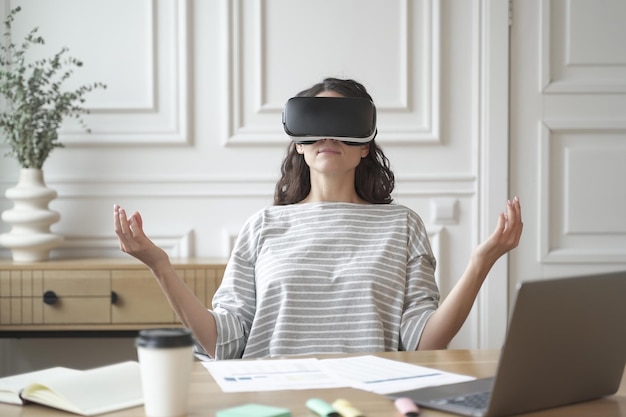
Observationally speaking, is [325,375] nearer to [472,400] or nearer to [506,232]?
[472,400]

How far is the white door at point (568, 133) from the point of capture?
312 cm

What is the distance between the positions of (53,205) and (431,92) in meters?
1.40

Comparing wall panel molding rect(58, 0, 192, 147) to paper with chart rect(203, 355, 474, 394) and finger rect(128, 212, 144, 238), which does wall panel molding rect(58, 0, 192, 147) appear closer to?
finger rect(128, 212, 144, 238)

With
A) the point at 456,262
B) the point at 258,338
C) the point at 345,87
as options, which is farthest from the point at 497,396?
the point at 456,262

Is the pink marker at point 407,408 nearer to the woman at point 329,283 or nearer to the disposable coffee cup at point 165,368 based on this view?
the disposable coffee cup at point 165,368

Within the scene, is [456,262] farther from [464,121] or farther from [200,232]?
[200,232]

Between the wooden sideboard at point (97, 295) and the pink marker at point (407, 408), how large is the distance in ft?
5.62

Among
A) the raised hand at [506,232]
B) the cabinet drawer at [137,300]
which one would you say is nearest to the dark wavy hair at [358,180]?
the raised hand at [506,232]

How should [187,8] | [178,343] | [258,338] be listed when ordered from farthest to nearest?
1. [187,8]
2. [258,338]
3. [178,343]

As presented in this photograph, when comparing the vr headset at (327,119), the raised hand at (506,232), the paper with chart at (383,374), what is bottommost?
the paper with chart at (383,374)

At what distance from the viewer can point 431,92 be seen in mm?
3115

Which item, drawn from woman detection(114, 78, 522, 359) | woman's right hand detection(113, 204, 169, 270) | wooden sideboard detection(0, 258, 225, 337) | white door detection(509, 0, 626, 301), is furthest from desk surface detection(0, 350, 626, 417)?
white door detection(509, 0, 626, 301)

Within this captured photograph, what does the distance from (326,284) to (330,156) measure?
0.95 ft

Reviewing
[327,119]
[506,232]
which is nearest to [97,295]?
[327,119]
